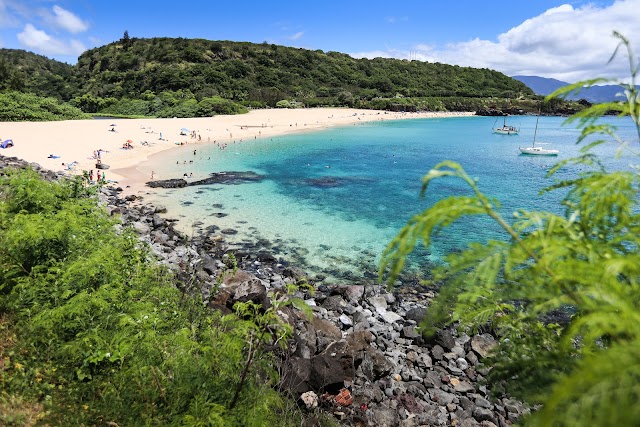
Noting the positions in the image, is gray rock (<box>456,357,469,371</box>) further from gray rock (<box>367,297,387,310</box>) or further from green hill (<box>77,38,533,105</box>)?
green hill (<box>77,38,533,105</box>)

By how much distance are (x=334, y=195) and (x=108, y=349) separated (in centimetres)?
2404

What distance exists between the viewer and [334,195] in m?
29.4

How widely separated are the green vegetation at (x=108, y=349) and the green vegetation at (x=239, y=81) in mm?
78738

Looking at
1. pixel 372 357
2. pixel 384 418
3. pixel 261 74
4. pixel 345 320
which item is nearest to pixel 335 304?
pixel 345 320

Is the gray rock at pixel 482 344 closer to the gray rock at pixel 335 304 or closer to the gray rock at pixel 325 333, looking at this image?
the gray rock at pixel 325 333

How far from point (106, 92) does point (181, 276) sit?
111138 millimetres

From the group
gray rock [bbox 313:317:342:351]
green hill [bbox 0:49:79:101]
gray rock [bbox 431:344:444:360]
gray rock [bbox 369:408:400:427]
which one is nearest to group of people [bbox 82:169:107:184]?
gray rock [bbox 313:317:342:351]

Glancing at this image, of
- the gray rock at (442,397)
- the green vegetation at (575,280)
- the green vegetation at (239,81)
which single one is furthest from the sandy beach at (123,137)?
the green vegetation at (575,280)

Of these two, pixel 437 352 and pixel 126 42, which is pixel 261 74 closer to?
pixel 126 42

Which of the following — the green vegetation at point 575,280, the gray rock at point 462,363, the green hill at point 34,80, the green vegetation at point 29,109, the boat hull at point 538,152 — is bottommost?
the boat hull at point 538,152

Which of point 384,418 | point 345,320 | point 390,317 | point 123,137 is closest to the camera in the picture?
point 384,418

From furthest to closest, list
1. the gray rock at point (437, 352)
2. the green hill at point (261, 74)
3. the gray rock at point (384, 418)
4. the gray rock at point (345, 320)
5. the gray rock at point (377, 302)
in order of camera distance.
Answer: the green hill at point (261, 74) → the gray rock at point (377, 302) → the gray rock at point (345, 320) → the gray rock at point (437, 352) → the gray rock at point (384, 418)

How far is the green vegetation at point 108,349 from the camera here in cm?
549

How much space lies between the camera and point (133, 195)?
85.7 ft
